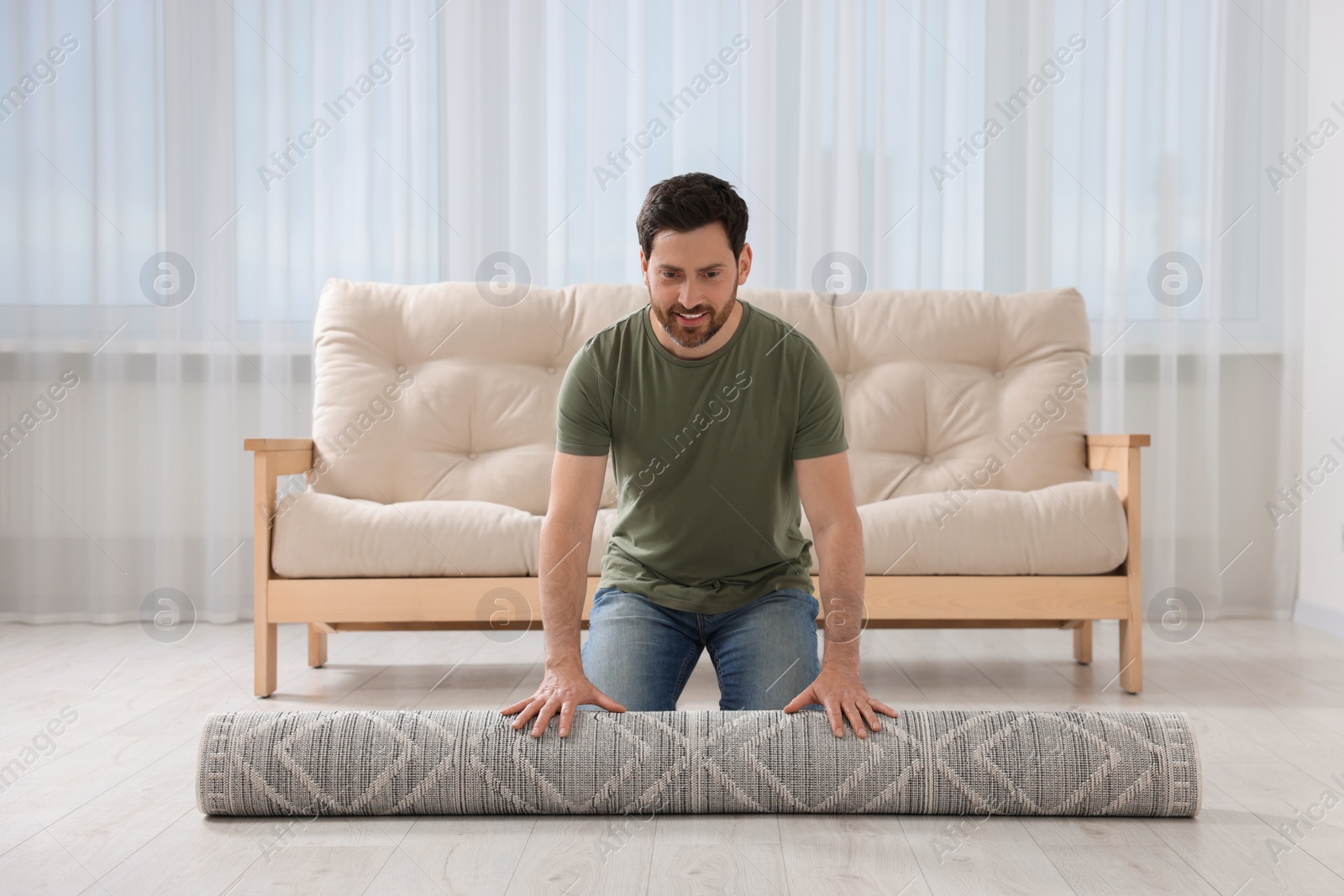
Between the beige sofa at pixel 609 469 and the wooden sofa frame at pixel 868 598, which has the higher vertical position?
the beige sofa at pixel 609 469

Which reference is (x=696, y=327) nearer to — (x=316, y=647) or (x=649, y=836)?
(x=649, y=836)

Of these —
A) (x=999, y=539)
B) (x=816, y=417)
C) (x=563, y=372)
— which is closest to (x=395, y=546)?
(x=563, y=372)

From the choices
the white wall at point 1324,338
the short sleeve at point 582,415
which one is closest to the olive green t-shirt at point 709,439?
the short sleeve at point 582,415

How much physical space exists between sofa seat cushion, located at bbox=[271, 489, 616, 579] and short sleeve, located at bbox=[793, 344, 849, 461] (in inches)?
26.8

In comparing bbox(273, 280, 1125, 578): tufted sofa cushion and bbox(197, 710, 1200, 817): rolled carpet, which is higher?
bbox(273, 280, 1125, 578): tufted sofa cushion

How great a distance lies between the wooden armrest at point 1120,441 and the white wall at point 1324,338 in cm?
101

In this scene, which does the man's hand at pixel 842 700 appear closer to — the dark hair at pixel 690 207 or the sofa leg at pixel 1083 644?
the dark hair at pixel 690 207

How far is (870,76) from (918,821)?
8.00 ft

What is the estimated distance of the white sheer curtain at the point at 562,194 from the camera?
308 cm

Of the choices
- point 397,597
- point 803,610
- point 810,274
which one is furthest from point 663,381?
point 810,274

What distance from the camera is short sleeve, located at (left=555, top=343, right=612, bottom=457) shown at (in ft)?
4.97

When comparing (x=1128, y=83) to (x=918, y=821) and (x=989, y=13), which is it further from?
(x=918, y=821)

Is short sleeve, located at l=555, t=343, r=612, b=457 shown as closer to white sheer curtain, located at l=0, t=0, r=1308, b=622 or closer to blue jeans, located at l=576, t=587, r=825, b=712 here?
blue jeans, located at l=576, t=587, r=825, b=712

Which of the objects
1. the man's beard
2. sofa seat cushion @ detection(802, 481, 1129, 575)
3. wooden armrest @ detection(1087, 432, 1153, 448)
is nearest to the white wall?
wooden armrest @ detection(1087, 432, 1153, 448)
